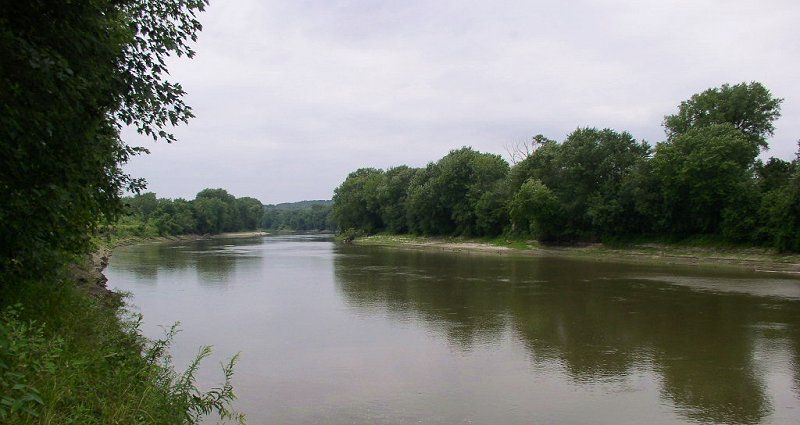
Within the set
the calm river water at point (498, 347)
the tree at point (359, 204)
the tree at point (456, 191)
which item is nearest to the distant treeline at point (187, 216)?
the tree at point (359, 204)

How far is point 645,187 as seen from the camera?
5206cm

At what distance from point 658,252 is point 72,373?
49.7 meters

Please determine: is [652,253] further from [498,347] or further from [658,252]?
[498,347]

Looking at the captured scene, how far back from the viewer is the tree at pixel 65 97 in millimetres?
6191

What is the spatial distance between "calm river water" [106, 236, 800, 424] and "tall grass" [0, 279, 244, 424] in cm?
226

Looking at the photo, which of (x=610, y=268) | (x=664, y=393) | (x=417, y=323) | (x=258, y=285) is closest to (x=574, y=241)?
(x=610, y=268)

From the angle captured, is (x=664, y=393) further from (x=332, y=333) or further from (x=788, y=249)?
(x=788, y=249)

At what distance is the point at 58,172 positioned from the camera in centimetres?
711

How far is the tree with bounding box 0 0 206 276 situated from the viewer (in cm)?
619

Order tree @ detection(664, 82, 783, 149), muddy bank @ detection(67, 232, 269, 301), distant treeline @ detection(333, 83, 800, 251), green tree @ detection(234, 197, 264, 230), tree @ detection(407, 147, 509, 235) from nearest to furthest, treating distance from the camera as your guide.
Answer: muddy bank @ detection(67, 232, 269, 301)
distant treeline @ detection(333, 83, 800, 251)
tree @ detection(664, 82, 783, 149)
tree @ detection(407, 147, 509, 235)
green tree @ detection(234, 197, 264, 230)

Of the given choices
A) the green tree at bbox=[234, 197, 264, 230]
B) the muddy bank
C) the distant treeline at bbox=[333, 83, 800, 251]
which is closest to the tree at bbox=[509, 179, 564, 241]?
the distant treeline at bbox=[333, 83, 800, 251]

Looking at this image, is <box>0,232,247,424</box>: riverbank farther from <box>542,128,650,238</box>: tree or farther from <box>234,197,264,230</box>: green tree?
<box>234,197,264,230</box>: green tree

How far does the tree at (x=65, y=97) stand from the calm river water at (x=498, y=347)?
4.98 m

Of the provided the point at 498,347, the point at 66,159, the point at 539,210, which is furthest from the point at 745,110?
the point at 66,159
